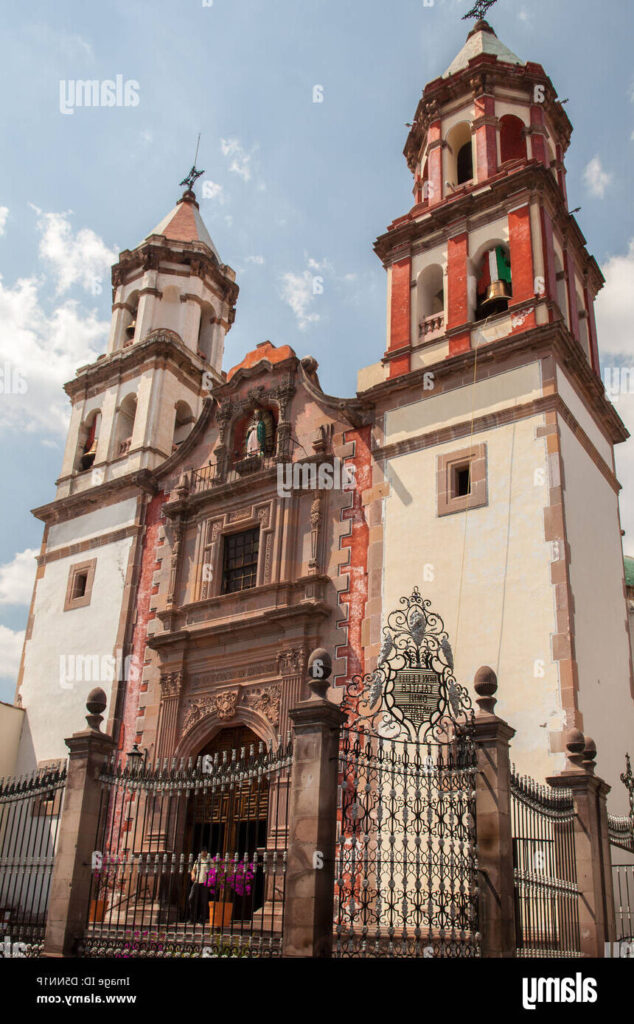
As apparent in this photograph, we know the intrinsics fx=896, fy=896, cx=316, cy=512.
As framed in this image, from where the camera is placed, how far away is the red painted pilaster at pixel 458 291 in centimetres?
1830

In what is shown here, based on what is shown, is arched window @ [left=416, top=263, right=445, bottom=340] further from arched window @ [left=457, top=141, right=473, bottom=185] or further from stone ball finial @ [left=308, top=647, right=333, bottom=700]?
stone ball finial @ [left=308, top=647, right=333, bottom=700]

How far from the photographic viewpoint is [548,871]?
36.0 feet

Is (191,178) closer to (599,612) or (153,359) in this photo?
(153,359)

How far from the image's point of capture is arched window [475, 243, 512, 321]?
18.6 m

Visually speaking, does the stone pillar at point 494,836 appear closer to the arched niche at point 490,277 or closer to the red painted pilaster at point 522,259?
the red painted pilaster at point 522,259

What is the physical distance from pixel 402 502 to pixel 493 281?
5.31 meters

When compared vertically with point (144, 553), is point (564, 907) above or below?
below

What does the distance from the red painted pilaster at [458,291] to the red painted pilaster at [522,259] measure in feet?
3.44

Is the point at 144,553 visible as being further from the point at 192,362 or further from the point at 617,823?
the point at 617,823

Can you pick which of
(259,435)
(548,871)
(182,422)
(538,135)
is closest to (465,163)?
(538,135)

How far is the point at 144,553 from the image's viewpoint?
71.3ft
